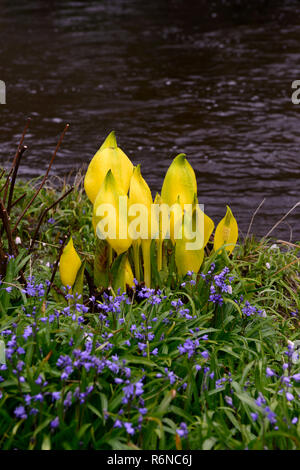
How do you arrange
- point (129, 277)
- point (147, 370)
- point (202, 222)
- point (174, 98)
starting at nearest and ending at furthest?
point (147, 370) < point (202, 222) < point (129, 277) < point (174, 98)

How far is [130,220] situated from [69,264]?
0.30 meters

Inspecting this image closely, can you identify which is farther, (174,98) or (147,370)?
(174,98)

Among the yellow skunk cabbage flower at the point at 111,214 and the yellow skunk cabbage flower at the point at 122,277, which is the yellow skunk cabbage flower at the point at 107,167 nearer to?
the yellow skunk cabbage flower at the point at 111,214

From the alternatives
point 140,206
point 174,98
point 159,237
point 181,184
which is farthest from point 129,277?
point 174,98

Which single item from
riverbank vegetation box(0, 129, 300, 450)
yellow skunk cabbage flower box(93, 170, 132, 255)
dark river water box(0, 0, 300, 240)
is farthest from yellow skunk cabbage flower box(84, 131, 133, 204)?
dark river water box(0, 0, 300, 240)

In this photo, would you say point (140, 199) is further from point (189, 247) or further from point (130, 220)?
point (189, 247)

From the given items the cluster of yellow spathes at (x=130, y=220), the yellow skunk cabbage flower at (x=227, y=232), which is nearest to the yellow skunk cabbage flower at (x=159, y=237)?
the cluster of yellow spathes at (x=130, y=220)

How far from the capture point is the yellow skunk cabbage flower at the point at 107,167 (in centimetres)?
229

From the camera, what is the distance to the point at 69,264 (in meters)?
2.34

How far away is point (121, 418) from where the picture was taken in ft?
5.56

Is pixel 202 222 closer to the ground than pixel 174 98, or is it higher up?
closer to the ground

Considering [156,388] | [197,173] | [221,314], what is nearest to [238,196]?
[197,173]
